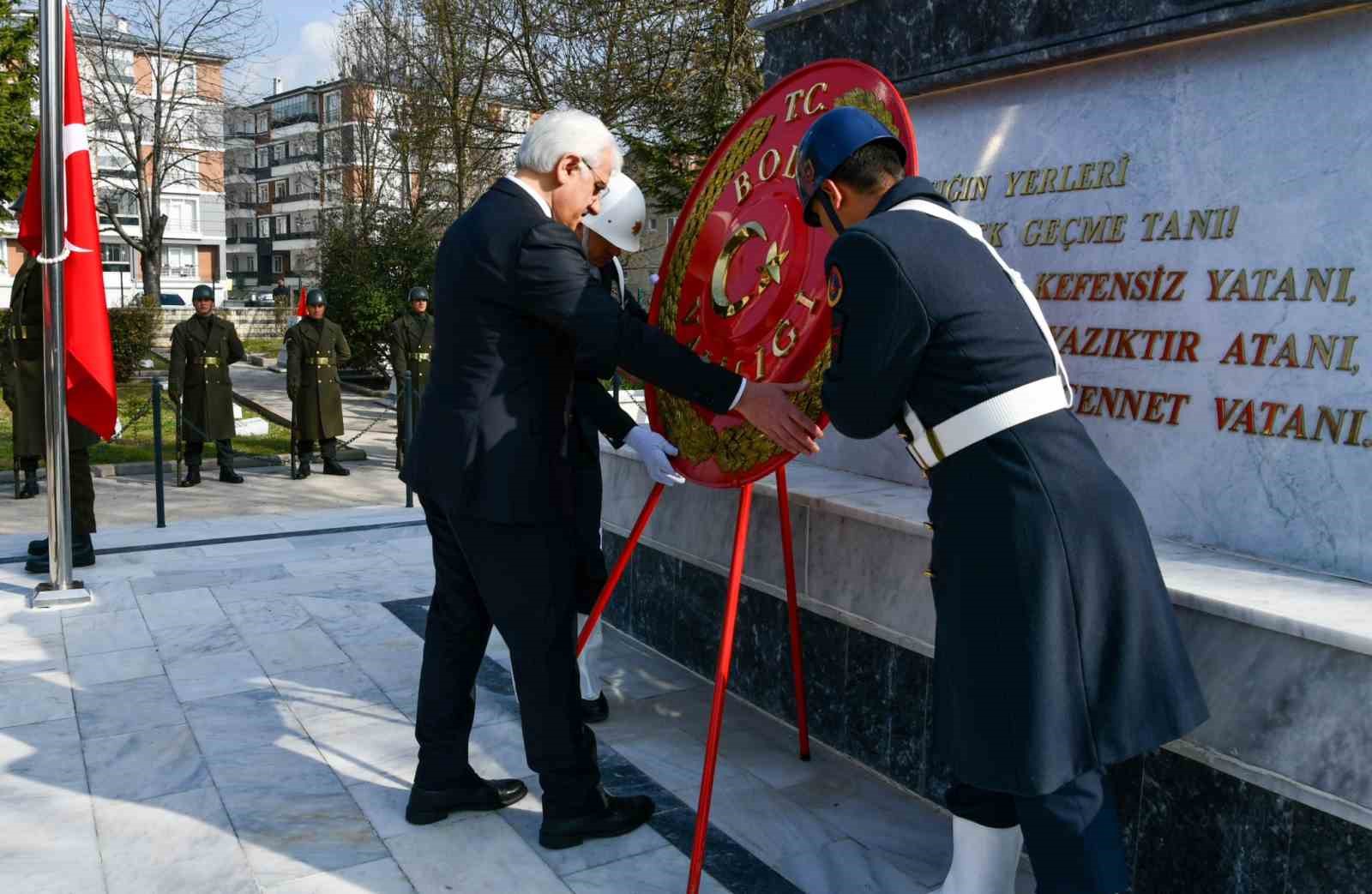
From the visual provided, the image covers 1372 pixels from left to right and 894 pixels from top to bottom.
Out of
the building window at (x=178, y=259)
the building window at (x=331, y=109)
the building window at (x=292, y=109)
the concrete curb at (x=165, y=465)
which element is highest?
the building window at (x=292, y=109)

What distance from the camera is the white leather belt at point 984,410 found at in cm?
227

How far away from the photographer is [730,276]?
333 centimetres

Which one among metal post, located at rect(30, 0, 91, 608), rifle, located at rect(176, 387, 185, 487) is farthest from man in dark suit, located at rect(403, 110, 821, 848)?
rifle, located at rect(176, 387, 185, 487)

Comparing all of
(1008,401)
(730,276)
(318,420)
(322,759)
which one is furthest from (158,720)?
(318,420)

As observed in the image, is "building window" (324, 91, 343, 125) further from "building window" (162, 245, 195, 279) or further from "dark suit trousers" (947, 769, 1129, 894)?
"dark suit trousers" (947, 769, 1129, 894)

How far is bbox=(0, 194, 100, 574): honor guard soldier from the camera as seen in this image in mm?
6367

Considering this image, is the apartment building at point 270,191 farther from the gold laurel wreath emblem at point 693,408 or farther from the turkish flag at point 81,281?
the gold laurel wreath emblem at point 693,408

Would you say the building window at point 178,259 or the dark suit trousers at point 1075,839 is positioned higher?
the building window at point 178,259

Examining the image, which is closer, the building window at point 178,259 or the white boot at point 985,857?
the white boot at point 985,857

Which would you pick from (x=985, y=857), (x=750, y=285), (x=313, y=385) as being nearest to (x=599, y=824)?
(x=985, y=857)

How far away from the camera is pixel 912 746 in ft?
11.7

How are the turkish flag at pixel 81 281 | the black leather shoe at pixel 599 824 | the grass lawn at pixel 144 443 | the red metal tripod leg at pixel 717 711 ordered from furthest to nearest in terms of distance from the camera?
the grass lawn at pixel 144 443 → the turkish flag at pixel 81 281 → the black leather shoe at pixel 599 824 → the red metal tripod leg at pixel 717 711

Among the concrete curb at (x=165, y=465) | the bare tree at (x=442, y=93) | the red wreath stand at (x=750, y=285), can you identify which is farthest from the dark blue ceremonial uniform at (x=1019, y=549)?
the bare tree at (x=442, y=93)

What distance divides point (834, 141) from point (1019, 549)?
37.3 inches
